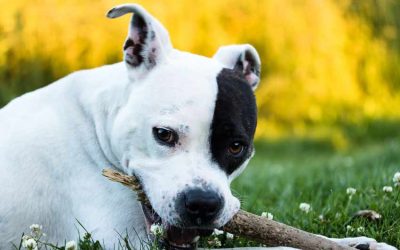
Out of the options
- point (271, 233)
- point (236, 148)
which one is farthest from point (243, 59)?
point (271, 233)

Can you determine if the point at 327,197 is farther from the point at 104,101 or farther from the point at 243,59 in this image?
the point at 104,101

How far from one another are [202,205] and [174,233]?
0.26 metres

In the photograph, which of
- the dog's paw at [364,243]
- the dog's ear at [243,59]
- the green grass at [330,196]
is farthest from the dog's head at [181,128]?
the green grass at [330,196]

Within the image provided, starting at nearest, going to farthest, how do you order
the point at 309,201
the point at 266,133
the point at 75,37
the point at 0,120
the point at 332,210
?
1. the point at 0,120
2. the point at 332,210
3. the point at 309,201
4. the point at 75,37
5. the point at 266,133

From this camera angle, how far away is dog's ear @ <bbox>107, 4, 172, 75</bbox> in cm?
327

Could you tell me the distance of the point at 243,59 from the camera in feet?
11.8

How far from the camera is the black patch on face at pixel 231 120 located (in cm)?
299

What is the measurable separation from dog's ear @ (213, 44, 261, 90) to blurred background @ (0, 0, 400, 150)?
608cm

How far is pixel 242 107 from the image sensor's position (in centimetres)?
311

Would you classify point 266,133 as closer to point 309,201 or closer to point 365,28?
point 365,28

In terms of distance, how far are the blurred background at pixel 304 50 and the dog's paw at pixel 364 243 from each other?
6.59m

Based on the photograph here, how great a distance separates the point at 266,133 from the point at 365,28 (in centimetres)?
221

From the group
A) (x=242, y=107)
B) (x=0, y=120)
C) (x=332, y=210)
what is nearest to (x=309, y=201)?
(x=332, y=210)

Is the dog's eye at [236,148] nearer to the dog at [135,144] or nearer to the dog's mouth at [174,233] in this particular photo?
the dog at [135,144]
